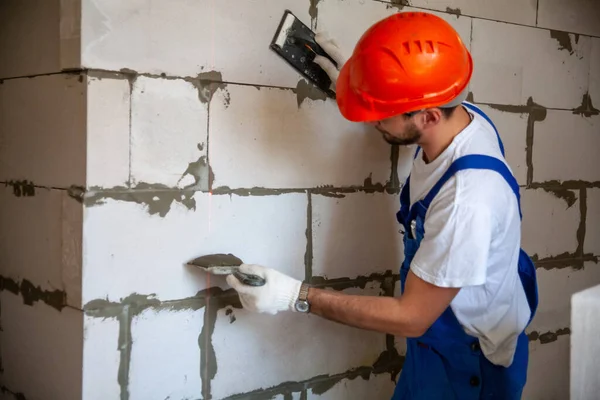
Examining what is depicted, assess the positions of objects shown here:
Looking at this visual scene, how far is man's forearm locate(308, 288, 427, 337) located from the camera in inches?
66.6

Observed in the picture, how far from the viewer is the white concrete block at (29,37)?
6.17 feet

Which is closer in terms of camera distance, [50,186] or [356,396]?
[50,186]

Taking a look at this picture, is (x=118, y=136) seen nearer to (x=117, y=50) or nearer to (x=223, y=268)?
(x=117, y=50)

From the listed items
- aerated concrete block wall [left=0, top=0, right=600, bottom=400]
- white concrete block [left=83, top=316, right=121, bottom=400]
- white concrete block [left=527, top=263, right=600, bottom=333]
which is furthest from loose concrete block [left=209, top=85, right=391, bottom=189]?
white concrete block [left=527, top=263, right=600, bottom=333]

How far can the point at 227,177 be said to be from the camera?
6.60ft

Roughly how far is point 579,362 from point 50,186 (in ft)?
5.24

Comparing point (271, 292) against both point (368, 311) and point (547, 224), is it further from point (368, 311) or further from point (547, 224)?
point (547, 224)

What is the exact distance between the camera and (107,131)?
177 cm

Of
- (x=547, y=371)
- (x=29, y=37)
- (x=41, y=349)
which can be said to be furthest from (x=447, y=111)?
(x=547, y=371)

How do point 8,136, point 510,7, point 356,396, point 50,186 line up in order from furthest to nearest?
point 510,7 < point 356,396 < point 8,136 < point 50,186

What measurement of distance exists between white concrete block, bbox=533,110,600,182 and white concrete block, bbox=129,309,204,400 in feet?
5.72

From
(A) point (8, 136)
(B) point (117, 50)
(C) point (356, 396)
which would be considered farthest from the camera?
(C) point (356, 396)

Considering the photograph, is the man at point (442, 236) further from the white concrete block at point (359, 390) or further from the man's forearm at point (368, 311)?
the white concrete block at point (359, 390)

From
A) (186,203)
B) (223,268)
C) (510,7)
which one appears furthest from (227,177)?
(510,7)
